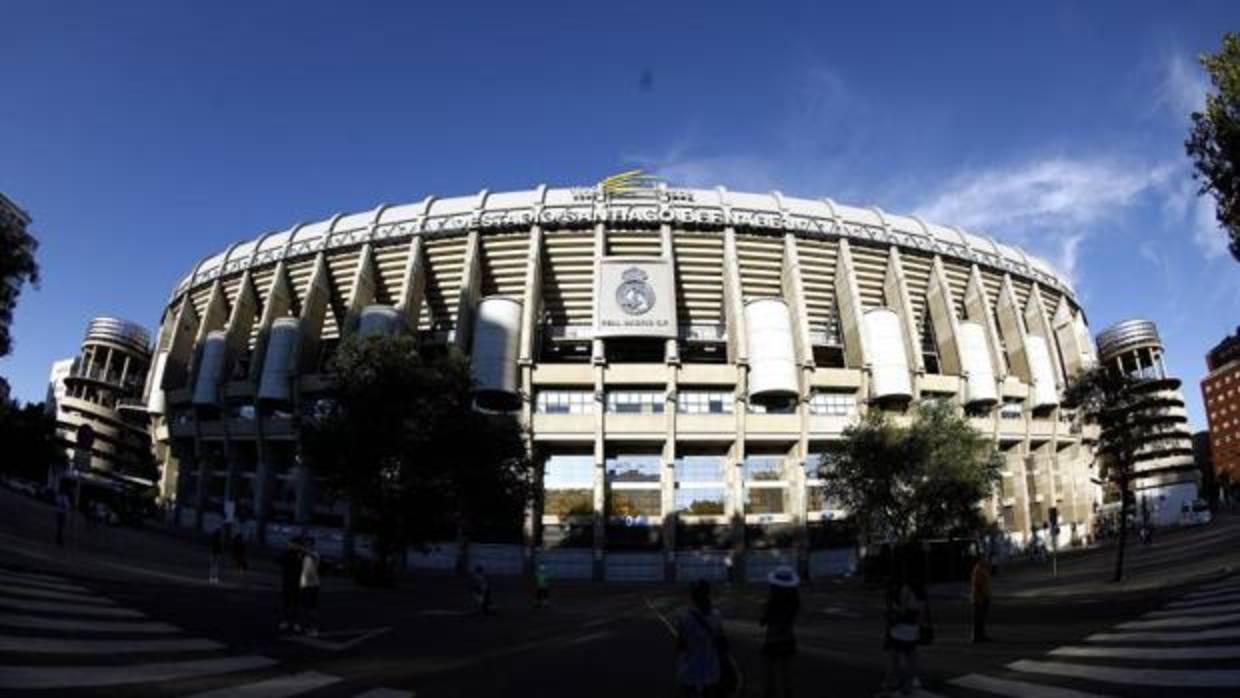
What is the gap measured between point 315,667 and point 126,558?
988 inches

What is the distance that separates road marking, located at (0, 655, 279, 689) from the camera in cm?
736

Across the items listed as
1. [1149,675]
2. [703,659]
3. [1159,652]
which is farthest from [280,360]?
[1149,675]

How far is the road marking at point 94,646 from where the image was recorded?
8.93 metres

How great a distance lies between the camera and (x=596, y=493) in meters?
50.2

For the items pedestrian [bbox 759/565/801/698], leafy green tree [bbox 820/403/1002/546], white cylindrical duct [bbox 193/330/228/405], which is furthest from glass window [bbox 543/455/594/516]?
pedestrian [bbox 759/565/801/698]

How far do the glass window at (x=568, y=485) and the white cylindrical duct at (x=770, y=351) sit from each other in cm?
1281

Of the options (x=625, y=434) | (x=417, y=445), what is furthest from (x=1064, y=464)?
(x=417, y=445)

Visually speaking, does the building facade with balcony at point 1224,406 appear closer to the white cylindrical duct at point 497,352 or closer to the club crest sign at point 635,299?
the club crest sign at point 635,299

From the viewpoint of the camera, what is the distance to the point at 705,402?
5353cm

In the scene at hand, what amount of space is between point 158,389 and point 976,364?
228 feet

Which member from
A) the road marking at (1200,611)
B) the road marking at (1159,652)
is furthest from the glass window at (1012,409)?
the road marking at (1159,652)

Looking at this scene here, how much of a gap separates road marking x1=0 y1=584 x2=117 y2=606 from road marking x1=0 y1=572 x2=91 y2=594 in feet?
2.89

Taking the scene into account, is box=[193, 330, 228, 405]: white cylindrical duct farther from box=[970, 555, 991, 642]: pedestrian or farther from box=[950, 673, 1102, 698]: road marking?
box=[950, 673, 1102, 698]: road marking

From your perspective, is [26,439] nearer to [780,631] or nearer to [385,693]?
[385,693]
